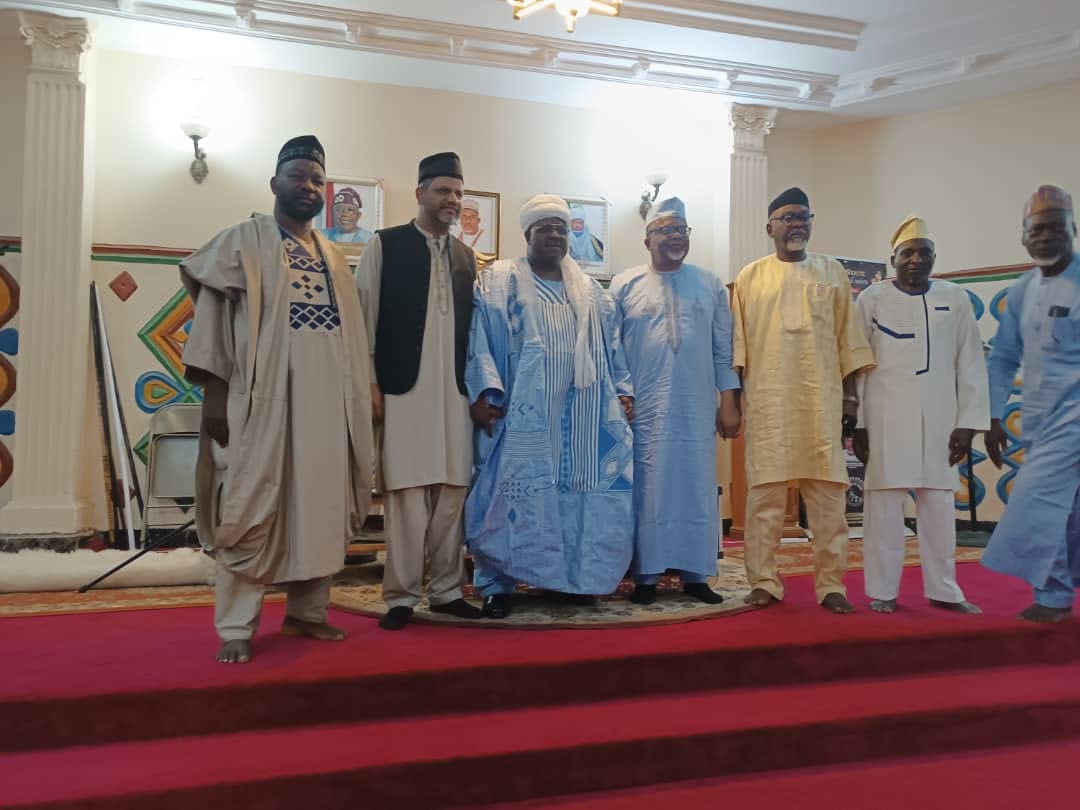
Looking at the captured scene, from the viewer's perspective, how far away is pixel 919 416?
3.54m

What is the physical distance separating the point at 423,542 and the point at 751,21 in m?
4.75

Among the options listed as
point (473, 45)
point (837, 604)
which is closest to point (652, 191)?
point (473, 45)

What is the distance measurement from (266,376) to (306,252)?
20.1 inches

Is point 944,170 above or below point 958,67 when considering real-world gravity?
below

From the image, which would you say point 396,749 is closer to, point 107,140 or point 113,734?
point 113,734

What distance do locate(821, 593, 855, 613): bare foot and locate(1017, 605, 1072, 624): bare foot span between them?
65 cm

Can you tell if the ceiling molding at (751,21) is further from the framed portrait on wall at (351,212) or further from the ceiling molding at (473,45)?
the framed portrait on wall at (351,212)

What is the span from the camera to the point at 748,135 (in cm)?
702

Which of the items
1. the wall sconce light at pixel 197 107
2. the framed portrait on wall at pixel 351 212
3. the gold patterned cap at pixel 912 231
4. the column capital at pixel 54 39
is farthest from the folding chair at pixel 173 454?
the gold patterned cap at pixel 912 231

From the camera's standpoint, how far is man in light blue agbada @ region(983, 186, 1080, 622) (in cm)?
337

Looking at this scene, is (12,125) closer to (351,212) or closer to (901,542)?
(351,212)

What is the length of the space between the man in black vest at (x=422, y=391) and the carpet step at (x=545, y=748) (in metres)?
0.82

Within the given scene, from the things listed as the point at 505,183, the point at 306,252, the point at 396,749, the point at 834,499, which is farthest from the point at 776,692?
the point at 505,183

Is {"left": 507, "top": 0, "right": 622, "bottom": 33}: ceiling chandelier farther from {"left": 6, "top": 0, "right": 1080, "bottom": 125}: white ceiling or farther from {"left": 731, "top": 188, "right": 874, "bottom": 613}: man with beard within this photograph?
{"left": 731, "top": 188, "right": 874, "bottom": 613}: man with beard
